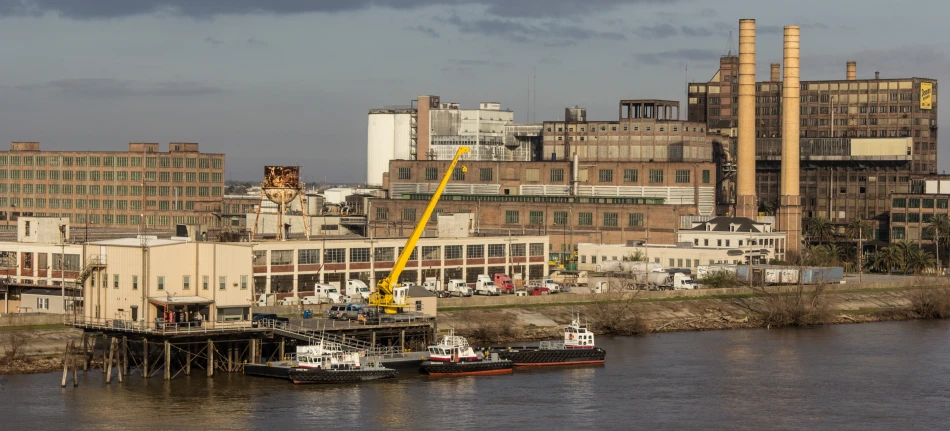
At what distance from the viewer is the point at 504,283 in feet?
462

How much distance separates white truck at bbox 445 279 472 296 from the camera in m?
133

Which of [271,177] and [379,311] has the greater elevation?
[271,177]

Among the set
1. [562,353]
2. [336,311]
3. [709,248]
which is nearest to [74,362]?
[336,311]

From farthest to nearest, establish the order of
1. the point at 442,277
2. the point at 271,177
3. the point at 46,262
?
the point at 442,277
the point at 271,177
the point at 46,262

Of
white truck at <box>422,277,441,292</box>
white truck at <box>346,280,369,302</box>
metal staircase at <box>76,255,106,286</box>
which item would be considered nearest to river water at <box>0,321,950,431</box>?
metal staircase at <box>76,255,106,286</box>

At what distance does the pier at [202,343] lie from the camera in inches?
3588

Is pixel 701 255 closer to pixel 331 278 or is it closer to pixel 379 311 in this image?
pixel 331 278

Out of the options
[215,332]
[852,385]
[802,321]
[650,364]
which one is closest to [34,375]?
[215,332]

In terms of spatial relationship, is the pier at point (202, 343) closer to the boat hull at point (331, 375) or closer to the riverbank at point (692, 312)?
the boat hull at point (331, 375)

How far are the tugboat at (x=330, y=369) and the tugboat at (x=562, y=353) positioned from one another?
38.7ft

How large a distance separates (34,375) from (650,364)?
41025mm

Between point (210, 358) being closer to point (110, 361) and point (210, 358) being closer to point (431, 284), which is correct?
point (110, 361)

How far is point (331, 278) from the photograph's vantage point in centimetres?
12875

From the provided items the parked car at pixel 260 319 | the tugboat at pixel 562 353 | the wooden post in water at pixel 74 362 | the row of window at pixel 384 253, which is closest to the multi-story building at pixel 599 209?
the row of window at pixel 384 253
